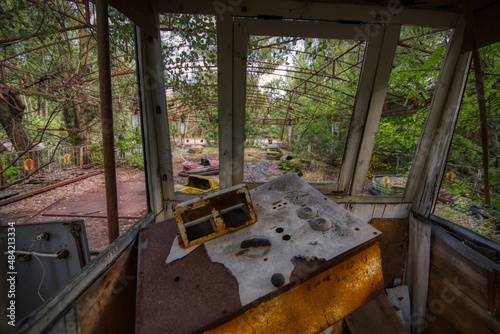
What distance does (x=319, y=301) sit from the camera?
931 millimetres

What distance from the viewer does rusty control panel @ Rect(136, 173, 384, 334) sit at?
81 centimetres

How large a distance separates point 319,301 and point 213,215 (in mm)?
622

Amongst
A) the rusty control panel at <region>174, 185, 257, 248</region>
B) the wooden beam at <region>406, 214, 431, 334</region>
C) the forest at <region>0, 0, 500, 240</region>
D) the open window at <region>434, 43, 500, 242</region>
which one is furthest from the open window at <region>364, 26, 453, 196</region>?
the rusty control panel at <region>174, 185, 257, 248</region>

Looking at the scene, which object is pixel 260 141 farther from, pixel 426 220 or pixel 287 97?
pixel 426 220

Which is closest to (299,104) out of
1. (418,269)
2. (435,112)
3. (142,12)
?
(435,112)

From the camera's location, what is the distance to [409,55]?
186cm

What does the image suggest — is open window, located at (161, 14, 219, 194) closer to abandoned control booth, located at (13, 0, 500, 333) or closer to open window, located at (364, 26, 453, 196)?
abandoned control booth, located at (13, 0, 500, 333)

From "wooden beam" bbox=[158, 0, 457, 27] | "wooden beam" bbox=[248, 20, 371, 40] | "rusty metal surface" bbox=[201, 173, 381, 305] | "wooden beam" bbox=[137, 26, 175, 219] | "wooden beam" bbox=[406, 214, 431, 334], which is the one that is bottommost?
"wooden beam" bbox=[406, 214, 431, 334]

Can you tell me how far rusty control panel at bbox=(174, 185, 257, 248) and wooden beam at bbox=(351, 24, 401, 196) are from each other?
1237mm

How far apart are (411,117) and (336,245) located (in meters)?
1.76

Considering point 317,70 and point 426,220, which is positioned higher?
point 317,70

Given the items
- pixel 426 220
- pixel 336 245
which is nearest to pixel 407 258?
pixel 426 220

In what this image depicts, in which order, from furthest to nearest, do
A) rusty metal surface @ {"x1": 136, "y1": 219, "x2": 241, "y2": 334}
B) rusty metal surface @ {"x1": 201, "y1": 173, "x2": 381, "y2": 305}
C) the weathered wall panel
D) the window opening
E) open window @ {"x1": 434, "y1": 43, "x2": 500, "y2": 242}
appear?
open window @ {"x1": 434, "y1": 43, "x2": 500, "y2": 242}
the window opening
the weathered wall panel
rusty metal surface @ {"x1": 201, "y1": 173, "x2": 381, "y2": 305}
rusty metal surface @ {"x1": 136, "y1": 219, "x2": 241, "y2": 334}

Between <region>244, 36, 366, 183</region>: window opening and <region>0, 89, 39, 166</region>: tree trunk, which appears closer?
<region>244, 36, 366, 183</region>: window opening
